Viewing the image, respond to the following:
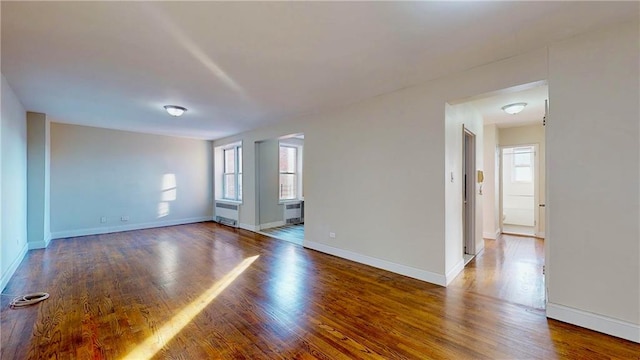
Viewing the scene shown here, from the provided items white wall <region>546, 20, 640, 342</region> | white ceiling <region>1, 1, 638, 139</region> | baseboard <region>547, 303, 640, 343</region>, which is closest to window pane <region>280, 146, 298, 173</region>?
white ceiling <region>1, 1, 638, 139</region>

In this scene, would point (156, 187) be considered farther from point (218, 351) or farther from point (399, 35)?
point (399, 35)

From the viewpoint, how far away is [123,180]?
649cm

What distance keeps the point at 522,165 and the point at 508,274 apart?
18.1 feet

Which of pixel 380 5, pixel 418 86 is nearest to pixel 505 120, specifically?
pixel 418 86

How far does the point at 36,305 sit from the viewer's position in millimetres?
2719

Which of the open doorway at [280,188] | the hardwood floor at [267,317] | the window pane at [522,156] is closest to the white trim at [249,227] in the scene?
the open doorway at [280,188]

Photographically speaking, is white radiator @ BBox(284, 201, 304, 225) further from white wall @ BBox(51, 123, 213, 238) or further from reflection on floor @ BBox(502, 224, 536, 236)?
reflection on floor @ BBox(502, 224, 536, 236)

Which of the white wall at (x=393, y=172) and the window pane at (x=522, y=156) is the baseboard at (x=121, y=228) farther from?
the window pane at (x=522, y=156)

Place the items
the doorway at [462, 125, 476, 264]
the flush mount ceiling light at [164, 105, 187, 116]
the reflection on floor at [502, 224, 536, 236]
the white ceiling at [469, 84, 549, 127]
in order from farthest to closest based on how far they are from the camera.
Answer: the reflection on floor at [502, 224, 536, 236] → the doorway at [462, 125, 476, 264] → the flush mount ceiling light at [164, 105, 187, 116] → the white ceiling at [469, 84, 549, 127]

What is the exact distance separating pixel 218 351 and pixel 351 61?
2.79 metres

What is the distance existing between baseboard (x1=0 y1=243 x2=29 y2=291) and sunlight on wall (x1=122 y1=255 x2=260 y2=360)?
2.38m

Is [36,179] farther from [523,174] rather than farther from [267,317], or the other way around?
[523,174]

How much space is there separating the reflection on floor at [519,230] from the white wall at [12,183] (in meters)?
8.74

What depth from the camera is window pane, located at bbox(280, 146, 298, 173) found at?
7322 millimetres
